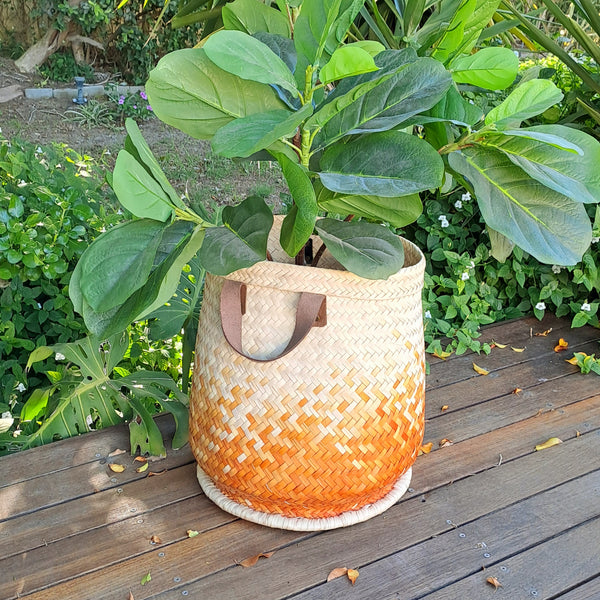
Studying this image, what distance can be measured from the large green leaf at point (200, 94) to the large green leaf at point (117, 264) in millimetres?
149

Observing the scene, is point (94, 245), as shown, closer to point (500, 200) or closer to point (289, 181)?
point (289, 181)

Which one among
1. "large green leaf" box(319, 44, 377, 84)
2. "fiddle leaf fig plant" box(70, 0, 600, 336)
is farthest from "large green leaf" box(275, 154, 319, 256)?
"large green leaf" box(319, 44, 377, 84)

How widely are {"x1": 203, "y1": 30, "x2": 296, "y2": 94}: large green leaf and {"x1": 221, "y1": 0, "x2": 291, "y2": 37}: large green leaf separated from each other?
0.61 feet

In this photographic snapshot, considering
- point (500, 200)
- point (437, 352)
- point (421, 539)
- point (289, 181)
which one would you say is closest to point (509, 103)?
point (500, 200)

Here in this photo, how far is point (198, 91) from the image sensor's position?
34.4 inches

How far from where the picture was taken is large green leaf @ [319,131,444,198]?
85 centimetres

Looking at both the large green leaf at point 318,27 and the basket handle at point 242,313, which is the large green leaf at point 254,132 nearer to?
the large green leaf at point 318,27

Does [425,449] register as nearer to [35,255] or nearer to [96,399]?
[96,399]

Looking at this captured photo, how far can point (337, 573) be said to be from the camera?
1005mm

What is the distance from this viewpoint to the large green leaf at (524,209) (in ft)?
3.02

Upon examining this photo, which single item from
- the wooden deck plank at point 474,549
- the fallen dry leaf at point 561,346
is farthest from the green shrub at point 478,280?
the wooden deck plank at point 474,549

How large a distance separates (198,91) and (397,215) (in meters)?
0.32

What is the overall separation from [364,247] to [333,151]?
0.14 metres

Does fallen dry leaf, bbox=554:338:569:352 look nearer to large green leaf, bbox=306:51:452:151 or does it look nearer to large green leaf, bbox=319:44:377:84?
large green leaf, bbox=306:51:452:151
